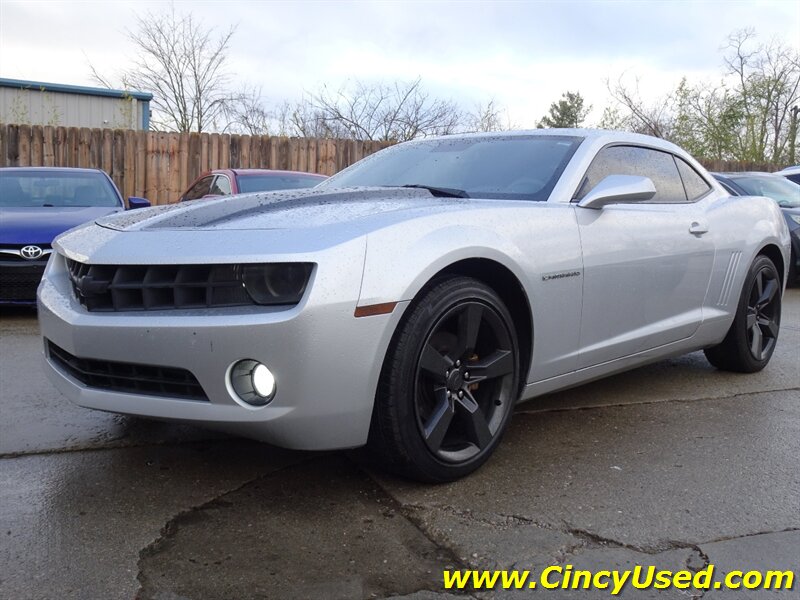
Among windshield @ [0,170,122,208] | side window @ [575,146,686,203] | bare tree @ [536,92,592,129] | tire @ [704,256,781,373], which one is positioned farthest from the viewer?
bare tree @ [536,92,592,129]

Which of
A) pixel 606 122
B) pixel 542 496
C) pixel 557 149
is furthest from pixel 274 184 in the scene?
pixel 606 122

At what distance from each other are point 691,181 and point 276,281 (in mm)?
2871

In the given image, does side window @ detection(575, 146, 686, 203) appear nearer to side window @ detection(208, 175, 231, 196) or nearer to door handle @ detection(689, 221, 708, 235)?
door handle @ detection(689, 221, 708, 235)

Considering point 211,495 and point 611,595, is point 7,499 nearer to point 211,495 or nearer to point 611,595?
point 211,495

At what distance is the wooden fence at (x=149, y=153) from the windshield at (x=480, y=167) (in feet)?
29.8

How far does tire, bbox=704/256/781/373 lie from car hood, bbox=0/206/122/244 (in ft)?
16.0

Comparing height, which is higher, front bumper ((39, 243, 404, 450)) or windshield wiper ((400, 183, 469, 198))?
windshield wiper ((400, 183, 469, 198))

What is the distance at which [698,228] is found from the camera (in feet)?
13.5

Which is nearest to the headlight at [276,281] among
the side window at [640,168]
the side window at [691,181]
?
the side window at [640,168]

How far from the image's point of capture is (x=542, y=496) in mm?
2854

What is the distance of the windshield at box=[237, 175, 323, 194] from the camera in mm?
8227

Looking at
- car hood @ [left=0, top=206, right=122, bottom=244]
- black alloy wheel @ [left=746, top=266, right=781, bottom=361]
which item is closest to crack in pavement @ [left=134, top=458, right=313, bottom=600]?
black alloy wheel @ [left=746, top=266, right=781, bottom=361]

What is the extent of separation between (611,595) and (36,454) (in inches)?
92.8

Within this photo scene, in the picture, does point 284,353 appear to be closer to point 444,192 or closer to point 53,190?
point 444,192
